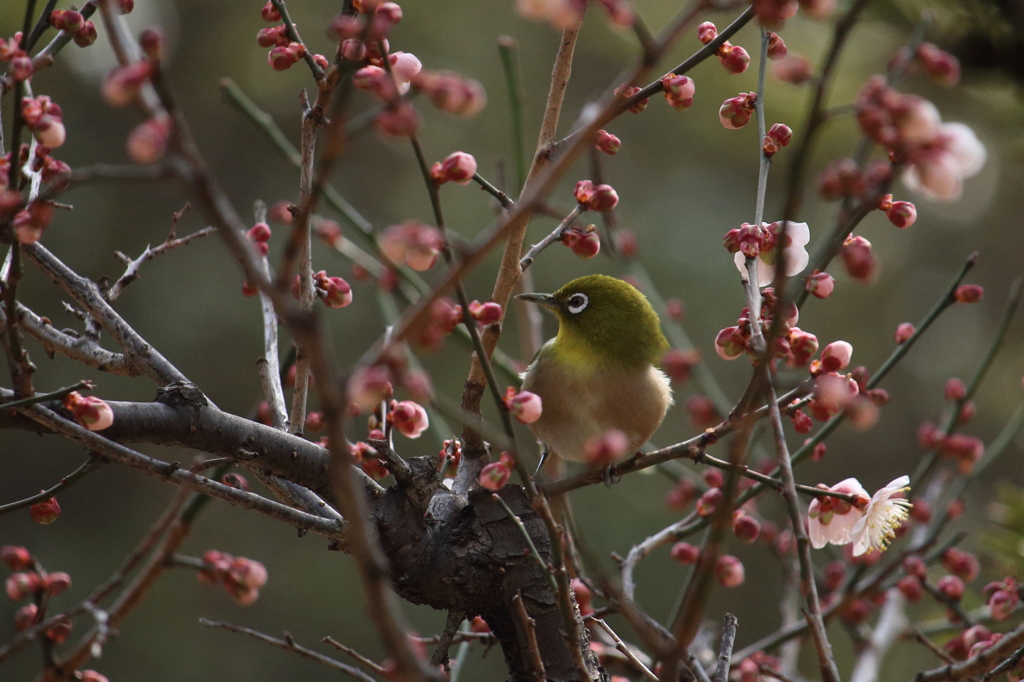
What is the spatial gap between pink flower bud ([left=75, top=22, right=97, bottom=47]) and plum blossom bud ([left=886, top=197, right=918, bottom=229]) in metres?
1.23

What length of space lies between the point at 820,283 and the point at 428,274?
202 inches

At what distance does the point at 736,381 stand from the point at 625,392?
5.19 m

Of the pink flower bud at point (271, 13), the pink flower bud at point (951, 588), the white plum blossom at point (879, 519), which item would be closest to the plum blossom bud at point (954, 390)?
the pink flower bud at point (951, 588)

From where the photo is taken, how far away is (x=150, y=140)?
2.49ft

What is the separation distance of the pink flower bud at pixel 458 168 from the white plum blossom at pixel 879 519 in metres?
0.77

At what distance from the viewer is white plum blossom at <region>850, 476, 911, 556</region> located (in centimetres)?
146

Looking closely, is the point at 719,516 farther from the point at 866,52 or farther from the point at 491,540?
the point at 866,52

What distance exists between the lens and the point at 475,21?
8203 millimetres

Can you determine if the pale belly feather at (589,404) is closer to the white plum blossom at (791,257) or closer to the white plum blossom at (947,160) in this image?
the white plum blossom at (791,257)

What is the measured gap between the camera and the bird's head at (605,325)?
2600 millimetres

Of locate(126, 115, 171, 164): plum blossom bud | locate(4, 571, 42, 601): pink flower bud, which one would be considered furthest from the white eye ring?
locate(126, 115, 171, 164): plum blossom bud

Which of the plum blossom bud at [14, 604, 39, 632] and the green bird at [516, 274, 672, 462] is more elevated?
the green bird at [516, 274, 672, 462]

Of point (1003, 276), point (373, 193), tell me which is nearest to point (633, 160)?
point (373, 193)

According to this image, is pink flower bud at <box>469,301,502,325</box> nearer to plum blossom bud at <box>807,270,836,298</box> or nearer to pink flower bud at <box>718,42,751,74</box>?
plum blossom bud at <box>807,270,836,298</box>
